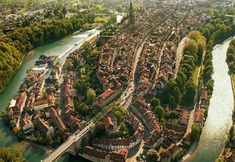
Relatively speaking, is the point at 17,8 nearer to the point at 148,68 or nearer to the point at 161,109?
the point at 148,68

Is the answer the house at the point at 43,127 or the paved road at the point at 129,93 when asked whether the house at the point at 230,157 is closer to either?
the paved road at the point at 129,93

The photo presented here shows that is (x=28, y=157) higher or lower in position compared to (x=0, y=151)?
lower

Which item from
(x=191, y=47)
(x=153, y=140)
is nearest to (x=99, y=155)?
(x=153, y=140)

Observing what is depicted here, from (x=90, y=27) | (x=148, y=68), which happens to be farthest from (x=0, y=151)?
(x=90, y=27)

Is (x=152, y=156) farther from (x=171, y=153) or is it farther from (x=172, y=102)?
(x=172, y=102)

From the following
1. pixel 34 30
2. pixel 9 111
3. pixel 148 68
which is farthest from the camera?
Answer: pixel 34 30

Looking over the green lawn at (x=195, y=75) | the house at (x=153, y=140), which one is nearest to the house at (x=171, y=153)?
the house at (x=153, y=140)

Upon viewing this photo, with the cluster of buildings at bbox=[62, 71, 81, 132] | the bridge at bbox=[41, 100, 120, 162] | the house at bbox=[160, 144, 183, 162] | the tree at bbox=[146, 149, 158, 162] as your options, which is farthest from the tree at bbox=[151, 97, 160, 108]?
the tree at bbox=[146, 149, 158, 162]
